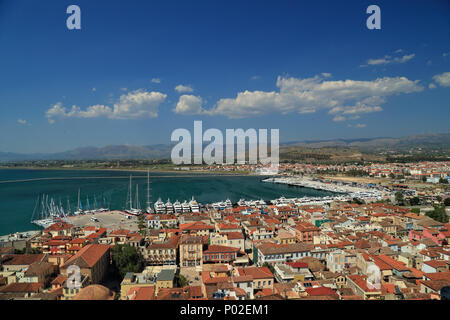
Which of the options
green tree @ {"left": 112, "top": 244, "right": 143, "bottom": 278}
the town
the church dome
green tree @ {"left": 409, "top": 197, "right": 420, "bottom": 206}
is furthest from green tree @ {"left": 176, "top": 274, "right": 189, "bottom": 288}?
green tree @ {"left": 409, "top": 197, "right": 420, "bottom": 206}

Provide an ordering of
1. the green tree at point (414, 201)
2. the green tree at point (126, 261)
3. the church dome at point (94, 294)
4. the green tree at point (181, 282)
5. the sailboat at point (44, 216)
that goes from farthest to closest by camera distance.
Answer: the green tree at point (414, 201)
the sailboat at point (44, 216)
the green tree at point (126, 261)
the green tree at point (181, 282)
the church dome at point (94, 294)

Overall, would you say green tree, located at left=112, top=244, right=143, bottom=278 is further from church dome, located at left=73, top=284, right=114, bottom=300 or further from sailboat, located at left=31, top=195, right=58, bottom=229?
sailboat, located at left=31, top=195, right=58, bottom=229

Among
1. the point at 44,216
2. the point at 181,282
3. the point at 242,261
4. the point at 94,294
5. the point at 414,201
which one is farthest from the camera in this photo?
the point at 414,201

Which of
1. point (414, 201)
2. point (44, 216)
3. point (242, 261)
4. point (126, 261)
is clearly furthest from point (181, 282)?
point (414, 201)

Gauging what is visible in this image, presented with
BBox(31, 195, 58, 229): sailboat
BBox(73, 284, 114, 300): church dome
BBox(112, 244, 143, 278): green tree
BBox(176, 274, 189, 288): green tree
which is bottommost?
BBox(31, 195, 58, 229): sailboat

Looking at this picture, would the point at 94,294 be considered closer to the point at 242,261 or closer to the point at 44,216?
the point at 242,261

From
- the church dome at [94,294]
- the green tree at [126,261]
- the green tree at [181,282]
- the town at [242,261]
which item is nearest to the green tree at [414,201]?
the town at [242,261]

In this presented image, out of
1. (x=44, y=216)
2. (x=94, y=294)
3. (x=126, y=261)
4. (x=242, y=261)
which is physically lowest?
(x=44, y=216)

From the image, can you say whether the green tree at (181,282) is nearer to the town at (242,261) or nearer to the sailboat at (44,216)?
the town at (242,261)

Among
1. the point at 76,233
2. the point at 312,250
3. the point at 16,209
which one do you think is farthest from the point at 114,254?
the point at 16,209
